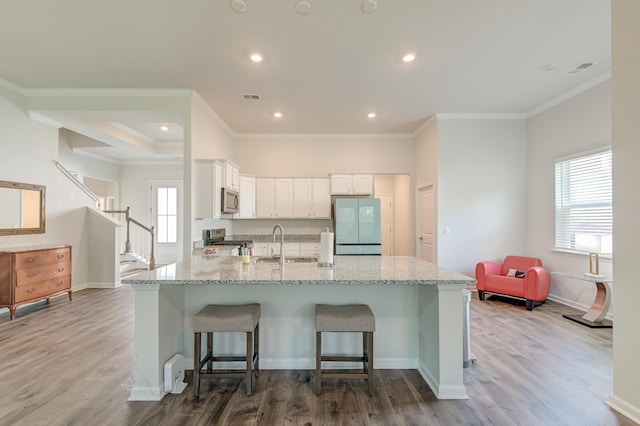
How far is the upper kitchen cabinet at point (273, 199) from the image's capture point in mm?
5879

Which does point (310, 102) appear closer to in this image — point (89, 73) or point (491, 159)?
point (89, 73)

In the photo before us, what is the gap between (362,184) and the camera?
5812 mm

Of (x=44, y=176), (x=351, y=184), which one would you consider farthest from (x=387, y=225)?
(x=44, y=176)

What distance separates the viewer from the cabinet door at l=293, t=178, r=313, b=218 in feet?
19.3

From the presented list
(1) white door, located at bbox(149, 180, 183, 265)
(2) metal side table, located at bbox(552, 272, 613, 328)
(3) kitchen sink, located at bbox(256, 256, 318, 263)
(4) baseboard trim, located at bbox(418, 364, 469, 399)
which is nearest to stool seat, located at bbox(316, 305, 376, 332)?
(4) baseboard trim, located at bbox(418, 364, 469, 399)

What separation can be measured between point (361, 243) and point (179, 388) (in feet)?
12.4

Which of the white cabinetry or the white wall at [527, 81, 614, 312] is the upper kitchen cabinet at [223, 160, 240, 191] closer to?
the white cabinetry

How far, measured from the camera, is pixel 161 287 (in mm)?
2096

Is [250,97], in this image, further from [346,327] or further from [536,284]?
[536,284]

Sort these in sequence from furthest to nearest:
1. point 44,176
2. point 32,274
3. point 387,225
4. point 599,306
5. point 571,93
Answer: point 387,225 → point 44,176 → point 571,93 → point 32,274 → point 599,306

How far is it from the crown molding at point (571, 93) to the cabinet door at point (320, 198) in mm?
3757

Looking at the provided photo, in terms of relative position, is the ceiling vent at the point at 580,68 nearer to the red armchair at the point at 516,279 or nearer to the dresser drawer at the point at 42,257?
the red armchair at the point at 516,279

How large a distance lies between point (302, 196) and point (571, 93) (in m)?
4.56

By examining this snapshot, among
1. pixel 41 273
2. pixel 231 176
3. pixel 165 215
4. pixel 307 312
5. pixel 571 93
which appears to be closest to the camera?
pixel 307 312
